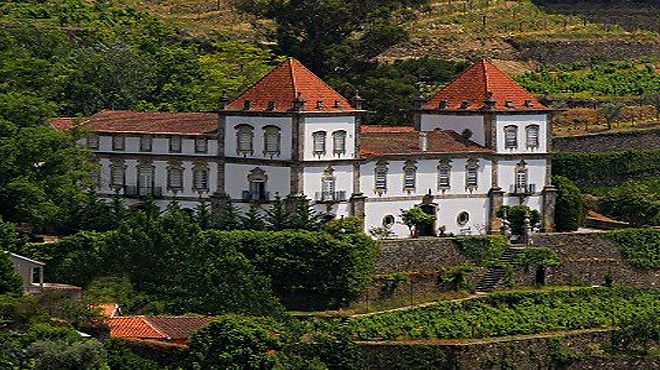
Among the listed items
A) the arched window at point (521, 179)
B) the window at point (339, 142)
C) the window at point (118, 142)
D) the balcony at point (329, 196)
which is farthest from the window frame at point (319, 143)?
the arched window at point (521, 179)

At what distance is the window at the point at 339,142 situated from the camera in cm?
8850

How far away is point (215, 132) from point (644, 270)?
49.9 ft

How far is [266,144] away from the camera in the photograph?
88.2 meters

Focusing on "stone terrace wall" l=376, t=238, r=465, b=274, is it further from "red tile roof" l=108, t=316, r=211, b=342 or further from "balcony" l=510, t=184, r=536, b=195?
"red tile roof" l=108, t=316, r=211, b=342

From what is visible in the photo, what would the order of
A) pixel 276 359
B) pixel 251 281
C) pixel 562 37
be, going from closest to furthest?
pixel 276 359 < pixel 251 281 < pixel 562 37

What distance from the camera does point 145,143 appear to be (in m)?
90.6

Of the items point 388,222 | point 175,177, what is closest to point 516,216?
point 388,222

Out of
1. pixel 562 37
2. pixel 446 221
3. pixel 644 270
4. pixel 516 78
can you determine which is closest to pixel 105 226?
pixel 446 221

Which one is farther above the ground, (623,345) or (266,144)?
(266,144)

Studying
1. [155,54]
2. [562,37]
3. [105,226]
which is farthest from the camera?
[562,37]

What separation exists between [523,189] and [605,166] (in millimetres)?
9155

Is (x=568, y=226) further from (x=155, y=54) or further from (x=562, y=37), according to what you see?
(x=562, y=37)

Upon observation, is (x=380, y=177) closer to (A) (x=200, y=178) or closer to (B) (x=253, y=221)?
(B) (x=253, y=221)

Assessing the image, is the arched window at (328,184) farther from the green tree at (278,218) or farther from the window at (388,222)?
the window at (388,222)
